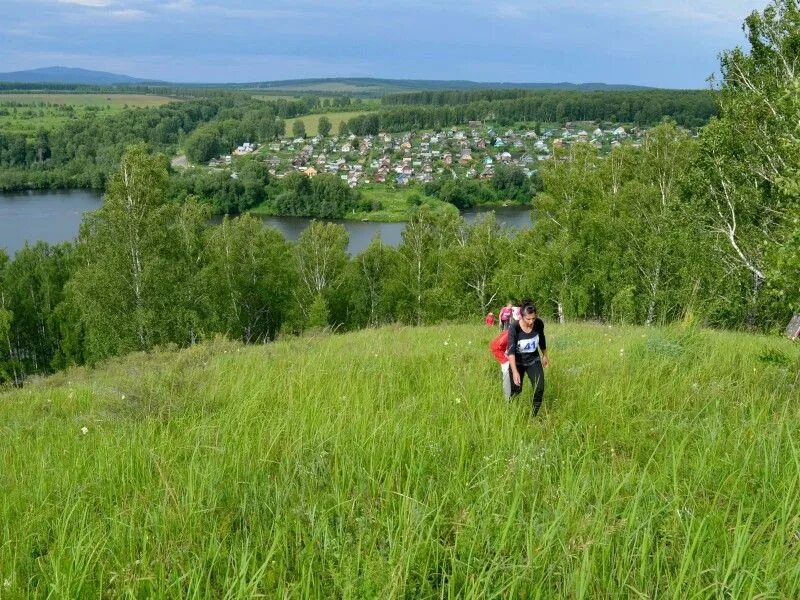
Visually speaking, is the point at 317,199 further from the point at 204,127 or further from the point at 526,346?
the point at 204,127

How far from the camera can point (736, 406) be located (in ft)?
14.6

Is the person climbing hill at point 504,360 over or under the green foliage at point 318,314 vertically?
over

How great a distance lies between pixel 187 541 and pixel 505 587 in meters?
1.42

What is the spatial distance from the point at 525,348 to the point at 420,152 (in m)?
146

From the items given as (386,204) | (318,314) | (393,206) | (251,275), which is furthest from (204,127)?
(318,314)

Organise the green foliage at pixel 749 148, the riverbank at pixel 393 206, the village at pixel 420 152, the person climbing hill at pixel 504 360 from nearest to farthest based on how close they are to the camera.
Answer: the person climbing hill at pixel 504 360
the green foliage at pixel 749 148
the riverbank at pixel 393 206
the village at pixel 420 152

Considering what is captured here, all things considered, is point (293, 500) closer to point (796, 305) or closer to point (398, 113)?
point (796, 305)

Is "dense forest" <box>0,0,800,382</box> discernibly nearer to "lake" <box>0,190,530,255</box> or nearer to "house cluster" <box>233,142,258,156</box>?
"lake" <box>0,190,530,255</box>

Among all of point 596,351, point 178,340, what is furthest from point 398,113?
point 596,351

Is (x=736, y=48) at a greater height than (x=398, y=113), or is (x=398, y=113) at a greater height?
(x=398, y=113)

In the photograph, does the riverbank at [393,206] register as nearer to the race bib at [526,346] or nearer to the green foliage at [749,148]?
the green foliage at [749,148]

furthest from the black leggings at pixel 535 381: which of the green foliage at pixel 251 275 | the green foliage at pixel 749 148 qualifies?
the green foliage at pixel 251 275

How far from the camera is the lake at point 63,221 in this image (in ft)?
215

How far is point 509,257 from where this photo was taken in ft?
98.7
